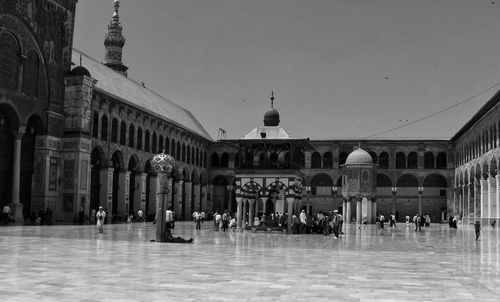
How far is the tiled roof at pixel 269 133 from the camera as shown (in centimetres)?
3784

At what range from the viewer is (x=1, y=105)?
36094 millimetres

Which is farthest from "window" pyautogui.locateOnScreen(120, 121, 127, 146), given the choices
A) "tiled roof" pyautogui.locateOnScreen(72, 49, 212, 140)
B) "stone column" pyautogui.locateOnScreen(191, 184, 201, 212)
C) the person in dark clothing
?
"stone column" pyautogui.locateOnScreen(191, 184, 201, 212)

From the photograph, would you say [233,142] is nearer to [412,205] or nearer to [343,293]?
[343,293]

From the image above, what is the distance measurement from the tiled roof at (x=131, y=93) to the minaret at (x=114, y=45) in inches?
353

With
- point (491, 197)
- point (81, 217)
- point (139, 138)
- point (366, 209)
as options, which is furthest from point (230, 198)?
point (81, 217)

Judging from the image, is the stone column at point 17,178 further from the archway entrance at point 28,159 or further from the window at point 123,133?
the window at point 123,133

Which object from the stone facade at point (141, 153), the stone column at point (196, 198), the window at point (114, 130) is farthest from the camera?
the stone column at point (196, 198)

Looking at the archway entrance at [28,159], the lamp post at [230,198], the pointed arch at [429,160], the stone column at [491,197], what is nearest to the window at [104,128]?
the archway entrance at [28,159]

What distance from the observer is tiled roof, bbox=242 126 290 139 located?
37844mm

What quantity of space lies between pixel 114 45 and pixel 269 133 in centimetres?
4295

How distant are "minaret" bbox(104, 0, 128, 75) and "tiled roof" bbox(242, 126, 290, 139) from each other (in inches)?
1592

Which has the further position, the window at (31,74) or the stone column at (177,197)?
the stone column at (177,197)

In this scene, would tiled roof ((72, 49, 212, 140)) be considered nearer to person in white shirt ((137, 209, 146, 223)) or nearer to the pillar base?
person in white shirt ((137, 209, 146, 223))

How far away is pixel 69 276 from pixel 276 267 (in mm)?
4880
